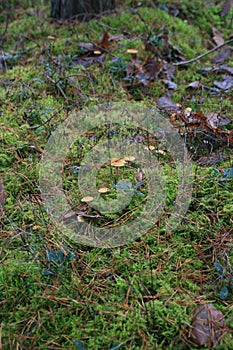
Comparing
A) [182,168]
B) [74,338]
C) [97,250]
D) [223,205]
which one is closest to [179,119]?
[182,168]

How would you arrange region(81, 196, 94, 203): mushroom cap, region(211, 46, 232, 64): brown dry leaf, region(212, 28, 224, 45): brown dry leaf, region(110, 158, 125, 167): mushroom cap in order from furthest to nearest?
region(212, 28, 224, 45): brown dry leaf
region(211, 46, 232, 64): brown dry leaf
region(110, 158, 125, 167): mushroom cap
region(81, 196, 94, 203): mushroom cap

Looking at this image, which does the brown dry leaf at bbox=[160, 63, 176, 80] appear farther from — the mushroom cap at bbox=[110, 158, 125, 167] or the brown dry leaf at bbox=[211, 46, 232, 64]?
the mushroom cap at bbox=[110, 158, 125, 167]

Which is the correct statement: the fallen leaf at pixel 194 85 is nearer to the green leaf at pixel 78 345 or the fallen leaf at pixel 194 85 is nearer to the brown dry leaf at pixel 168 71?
the brown dry leaf at pixel 168 71

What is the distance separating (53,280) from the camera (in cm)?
209

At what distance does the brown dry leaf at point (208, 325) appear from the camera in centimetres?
182

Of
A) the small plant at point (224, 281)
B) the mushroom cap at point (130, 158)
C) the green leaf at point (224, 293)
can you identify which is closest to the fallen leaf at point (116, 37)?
the mushroom cap at point (130, 158)

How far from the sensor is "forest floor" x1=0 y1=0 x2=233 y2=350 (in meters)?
1.92

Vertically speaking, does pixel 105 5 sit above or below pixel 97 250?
above

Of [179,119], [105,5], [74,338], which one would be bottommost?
[74,338]

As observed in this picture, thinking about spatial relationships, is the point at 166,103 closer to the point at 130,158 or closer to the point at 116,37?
the point at 130,158

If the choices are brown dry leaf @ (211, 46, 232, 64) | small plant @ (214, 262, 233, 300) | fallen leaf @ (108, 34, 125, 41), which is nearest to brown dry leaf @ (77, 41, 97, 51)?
fallen leaf @ (108, 34, 125, 41)

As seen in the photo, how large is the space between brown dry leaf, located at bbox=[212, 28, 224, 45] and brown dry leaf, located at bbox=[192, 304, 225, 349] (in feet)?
12.5

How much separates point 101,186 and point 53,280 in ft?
2.62

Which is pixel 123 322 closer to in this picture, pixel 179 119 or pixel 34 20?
pixel 179 119
